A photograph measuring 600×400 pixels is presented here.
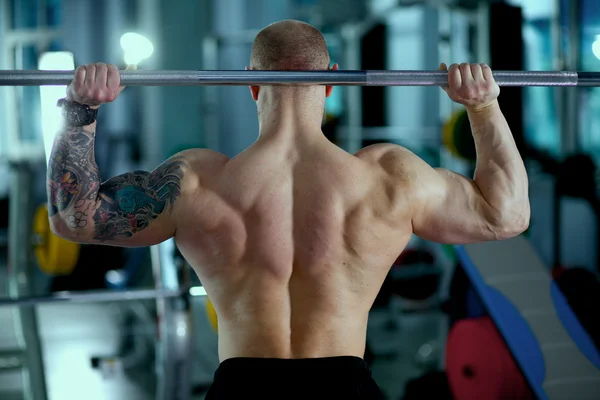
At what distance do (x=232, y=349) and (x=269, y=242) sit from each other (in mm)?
247

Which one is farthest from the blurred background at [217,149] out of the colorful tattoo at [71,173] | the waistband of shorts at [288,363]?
the waistband of shorts at [288,363]

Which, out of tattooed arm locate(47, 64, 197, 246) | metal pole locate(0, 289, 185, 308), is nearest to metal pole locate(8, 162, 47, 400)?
metal pole locate(0, 289, 185, 308)

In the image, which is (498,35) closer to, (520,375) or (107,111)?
(520,375)

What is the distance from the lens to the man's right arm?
151 cm

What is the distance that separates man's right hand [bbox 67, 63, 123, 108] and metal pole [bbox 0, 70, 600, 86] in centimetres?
3

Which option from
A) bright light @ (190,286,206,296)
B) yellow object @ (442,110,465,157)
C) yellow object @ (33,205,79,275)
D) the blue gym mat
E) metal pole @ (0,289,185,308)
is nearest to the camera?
metal pole @ (0,289,185,308)

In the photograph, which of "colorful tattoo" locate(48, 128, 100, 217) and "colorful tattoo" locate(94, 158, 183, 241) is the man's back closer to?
"colorful tattoo" locate(94, 158, 183, 241)

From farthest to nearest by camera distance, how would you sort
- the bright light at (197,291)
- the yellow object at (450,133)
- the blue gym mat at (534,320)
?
the yellow object at (450,133)
the blue gym mat at (534,320)
the bright light at (197,291)

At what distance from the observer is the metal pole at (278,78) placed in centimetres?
149

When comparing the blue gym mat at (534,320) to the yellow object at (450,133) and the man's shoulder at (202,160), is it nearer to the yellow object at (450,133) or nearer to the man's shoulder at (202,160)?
the yellow object at (450,133)

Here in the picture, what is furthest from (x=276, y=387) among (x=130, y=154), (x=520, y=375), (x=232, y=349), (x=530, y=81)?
(x=130, y=154)

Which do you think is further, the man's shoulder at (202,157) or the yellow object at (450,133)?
the yellow object at (450,133)

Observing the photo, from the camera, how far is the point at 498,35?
4.44 meters

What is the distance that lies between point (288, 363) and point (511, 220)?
61 centimetres
